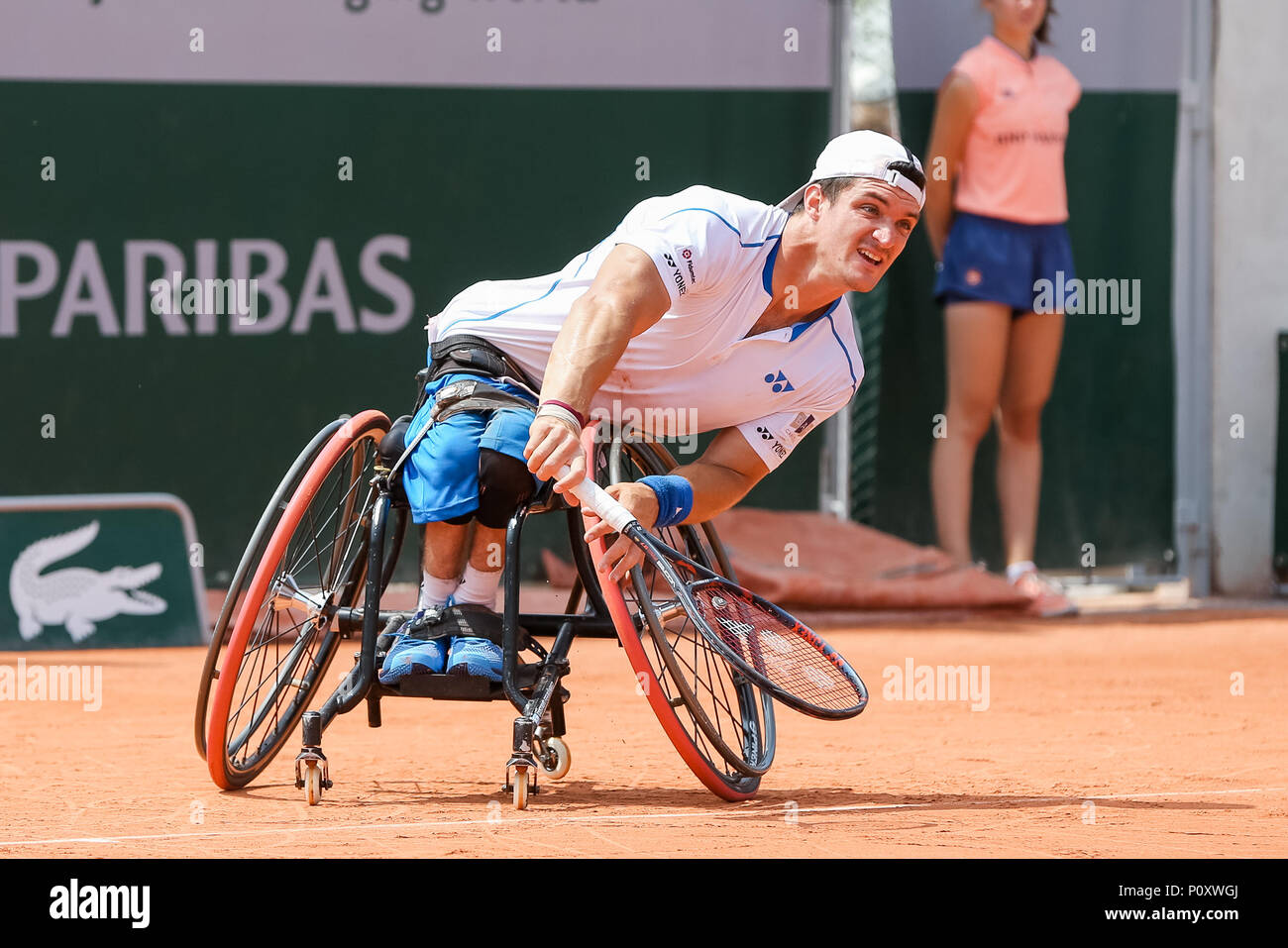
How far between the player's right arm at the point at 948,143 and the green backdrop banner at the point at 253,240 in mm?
1102

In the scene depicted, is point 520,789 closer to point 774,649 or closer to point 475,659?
point 475,659

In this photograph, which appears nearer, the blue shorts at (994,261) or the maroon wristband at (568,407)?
the maroon wristband at (568,407)

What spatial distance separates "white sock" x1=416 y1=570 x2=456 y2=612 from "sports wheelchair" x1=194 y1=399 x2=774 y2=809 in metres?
0.06

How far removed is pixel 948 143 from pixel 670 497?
5.50m

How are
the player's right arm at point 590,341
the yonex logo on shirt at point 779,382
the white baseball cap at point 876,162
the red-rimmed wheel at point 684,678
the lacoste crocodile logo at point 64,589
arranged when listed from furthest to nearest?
the lacoste crocodile logo at point 64,589 → the yonex logo on shirt at point 779,382 → the white baseball cap at point 876,162 → the red-rimmed wheel at point 684,678 → the player's right arm at point 590,341

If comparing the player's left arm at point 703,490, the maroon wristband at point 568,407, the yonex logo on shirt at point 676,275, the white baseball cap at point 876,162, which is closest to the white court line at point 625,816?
the player's left arm at point 703,490

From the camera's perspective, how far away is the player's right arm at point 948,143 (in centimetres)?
893

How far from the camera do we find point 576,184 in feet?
28.7

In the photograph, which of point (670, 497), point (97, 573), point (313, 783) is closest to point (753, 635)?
point (670, 497)

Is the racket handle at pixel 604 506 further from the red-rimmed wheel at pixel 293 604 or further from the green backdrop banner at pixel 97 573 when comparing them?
the green backdrop banner at pixel 97 573

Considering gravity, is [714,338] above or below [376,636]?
above

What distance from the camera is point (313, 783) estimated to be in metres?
3.92

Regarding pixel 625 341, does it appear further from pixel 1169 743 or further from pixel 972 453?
pixel 972 453

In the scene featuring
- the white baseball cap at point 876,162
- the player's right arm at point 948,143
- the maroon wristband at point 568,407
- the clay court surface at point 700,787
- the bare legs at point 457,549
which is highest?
the player's right arm at point 948,143
